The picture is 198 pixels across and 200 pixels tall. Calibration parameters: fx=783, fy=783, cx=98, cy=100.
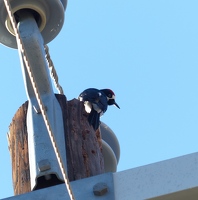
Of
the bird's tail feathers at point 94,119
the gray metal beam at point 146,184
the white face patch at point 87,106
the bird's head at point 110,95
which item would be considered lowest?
the gray metal beam at point 146,184

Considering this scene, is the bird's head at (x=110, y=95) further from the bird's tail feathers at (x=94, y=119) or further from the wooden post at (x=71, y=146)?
the wooden post at (x=71, y=146)

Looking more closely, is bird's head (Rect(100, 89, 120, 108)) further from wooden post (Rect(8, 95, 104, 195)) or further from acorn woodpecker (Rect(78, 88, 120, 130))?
wooden post (Rect(8, 95, 104, 195))

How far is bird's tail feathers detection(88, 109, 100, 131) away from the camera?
146 inches

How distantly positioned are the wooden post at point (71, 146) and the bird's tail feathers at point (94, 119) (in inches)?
2.7

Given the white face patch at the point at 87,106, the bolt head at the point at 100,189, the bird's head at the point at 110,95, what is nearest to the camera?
the bolt head at the point at 100,189

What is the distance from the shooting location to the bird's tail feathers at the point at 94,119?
146 inches

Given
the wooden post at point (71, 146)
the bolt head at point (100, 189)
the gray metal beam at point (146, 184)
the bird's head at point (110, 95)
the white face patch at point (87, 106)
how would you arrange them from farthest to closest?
the bird's head at point (110, 95)
the white face patch at point (87, 106)
the wooden post at point (71, 146)
the bolt head at point (100, 189)
the gray metal beam at point (146, 184)

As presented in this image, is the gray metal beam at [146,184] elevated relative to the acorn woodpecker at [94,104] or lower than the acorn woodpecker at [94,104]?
lower

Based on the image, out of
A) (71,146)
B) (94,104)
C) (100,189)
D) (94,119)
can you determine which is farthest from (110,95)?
(100,189)

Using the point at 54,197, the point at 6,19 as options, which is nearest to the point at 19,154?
the point at 6,19

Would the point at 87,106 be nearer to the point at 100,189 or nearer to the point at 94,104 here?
the point at 94,104

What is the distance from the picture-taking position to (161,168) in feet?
7.18

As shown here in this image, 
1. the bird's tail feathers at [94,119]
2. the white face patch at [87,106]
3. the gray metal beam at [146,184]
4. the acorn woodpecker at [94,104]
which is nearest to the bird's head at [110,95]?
the acorn woodpecker at [94,104]

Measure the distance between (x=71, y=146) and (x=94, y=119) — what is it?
0.51 metres
